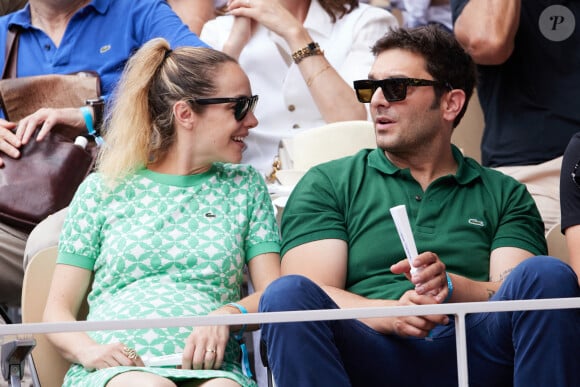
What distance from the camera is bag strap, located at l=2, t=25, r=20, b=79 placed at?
14.5 feet

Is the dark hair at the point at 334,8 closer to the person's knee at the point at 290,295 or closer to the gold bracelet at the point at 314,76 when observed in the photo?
the gold bracelet at the point at 314,76

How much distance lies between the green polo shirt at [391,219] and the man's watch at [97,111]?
973mm

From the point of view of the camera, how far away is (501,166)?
14.6 feet

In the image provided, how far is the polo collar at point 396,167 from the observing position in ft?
11.7

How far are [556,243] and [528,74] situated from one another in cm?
99

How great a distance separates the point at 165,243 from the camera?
3.41 metres

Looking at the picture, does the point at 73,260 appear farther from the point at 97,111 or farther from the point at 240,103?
the point at 97,111

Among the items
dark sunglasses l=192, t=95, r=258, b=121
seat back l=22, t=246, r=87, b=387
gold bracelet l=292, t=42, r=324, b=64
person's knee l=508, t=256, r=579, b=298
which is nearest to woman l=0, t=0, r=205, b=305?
gold bracelet l=292, t=42, r=324, b=64

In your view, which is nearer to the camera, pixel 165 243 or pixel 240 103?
pixel 165 243

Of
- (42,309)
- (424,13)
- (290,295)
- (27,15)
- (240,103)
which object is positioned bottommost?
(42,309)

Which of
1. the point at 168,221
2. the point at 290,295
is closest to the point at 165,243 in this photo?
the point at 168,221

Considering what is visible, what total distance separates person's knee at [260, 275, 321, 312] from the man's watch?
152cm

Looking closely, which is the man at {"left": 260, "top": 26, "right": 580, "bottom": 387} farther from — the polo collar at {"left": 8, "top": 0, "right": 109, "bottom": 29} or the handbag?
the polo collar at {"left": 8, "top": 0, "right": 109, "bottom": 29}

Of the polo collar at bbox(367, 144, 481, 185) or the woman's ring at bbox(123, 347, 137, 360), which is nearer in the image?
the woman's ring at bbox(123, 347, 137, 360)
